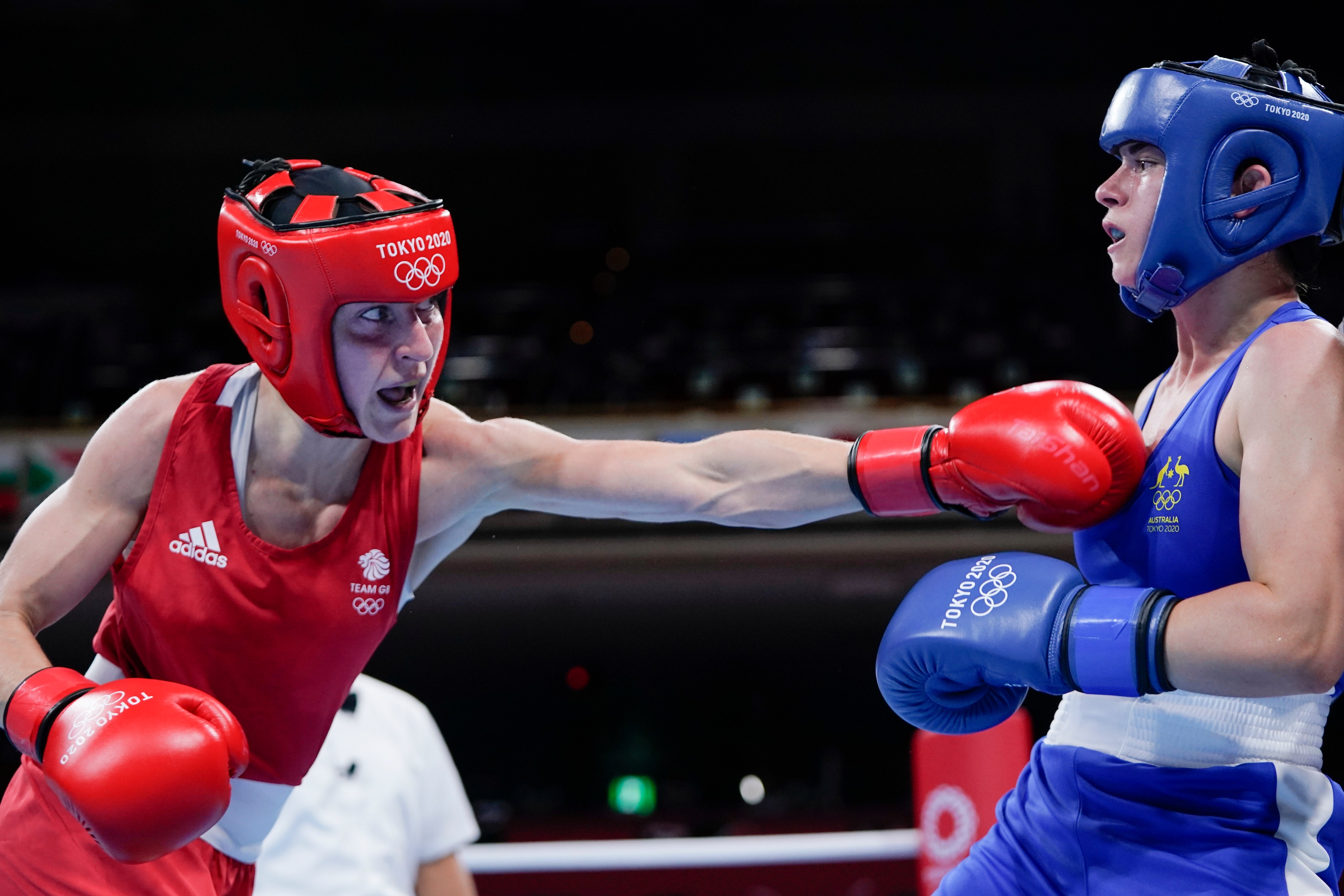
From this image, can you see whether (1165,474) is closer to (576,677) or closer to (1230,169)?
(1230,169)

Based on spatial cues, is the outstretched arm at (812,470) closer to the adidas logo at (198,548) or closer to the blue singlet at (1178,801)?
the blue singlet at (1178,801)

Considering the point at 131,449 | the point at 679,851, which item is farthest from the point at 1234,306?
the point at 679,851

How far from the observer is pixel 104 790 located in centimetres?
193

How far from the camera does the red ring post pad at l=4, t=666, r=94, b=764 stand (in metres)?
2.07

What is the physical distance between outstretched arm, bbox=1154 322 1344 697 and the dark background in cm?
672

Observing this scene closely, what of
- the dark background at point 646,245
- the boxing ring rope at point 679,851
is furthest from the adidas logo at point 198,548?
the dark background at point 646,245

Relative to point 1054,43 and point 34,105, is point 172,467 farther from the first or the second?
point 34,105

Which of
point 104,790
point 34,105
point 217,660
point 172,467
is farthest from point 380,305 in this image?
point 34,105

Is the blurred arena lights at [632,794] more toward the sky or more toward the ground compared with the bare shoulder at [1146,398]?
more toward the ground

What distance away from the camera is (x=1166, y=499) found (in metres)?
2.03

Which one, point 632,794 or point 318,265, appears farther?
point 632,794

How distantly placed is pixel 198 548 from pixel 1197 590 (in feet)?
5.86

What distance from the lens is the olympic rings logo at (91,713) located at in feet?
6.57

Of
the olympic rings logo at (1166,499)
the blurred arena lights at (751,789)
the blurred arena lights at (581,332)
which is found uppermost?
the olympic rings logo at (1166,499)
